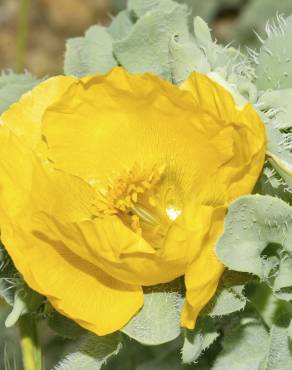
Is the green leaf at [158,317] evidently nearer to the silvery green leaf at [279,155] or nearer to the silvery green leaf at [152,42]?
the silvery green leaf at [279,155]

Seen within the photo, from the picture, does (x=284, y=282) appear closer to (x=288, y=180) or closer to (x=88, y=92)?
(x=288, y=180)

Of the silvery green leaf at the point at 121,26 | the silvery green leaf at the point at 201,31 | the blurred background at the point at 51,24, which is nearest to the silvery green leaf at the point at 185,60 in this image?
the silvery green leaf at the point at 201,31

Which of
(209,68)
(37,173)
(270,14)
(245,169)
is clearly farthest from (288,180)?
(270,14)

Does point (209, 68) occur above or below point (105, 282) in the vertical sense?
above

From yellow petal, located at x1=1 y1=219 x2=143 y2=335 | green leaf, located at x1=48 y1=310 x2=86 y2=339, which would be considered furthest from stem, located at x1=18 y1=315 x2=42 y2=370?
yellow petal, located at x1=1 y1=219 x2=143 y2=335

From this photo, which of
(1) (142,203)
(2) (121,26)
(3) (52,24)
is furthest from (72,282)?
(3) (52,24)

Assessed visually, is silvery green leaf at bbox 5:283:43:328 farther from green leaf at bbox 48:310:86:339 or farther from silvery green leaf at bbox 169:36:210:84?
silvery green leaf at bbox 169:36:210:84
